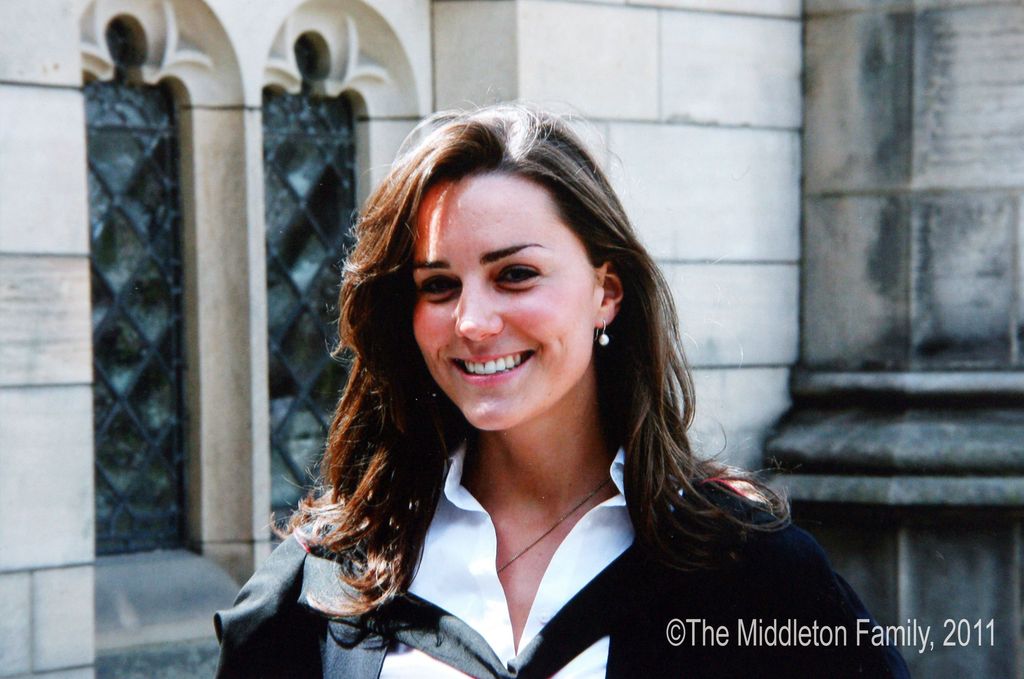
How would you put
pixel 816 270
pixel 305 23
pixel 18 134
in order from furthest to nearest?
1. pixel 816 270
2. pixel 305 23
3. pixel 18 134

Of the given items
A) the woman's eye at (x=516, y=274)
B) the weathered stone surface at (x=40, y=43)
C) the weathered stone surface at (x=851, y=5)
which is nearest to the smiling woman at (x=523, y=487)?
the woman's eye at (x=516, y=274)

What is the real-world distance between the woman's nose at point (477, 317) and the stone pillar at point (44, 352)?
222 centimetres

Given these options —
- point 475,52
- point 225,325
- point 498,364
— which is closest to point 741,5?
point 475,52

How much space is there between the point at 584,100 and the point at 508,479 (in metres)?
2.64

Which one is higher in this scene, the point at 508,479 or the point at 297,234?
the point at 297,234

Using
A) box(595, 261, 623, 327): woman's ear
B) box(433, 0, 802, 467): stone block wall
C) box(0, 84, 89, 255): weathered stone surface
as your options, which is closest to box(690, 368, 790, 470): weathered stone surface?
box(433, 0, 802, 467): stone block wall

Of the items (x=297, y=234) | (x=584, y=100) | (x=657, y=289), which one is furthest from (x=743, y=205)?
(x=657, y=289)

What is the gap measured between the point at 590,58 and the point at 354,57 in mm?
797

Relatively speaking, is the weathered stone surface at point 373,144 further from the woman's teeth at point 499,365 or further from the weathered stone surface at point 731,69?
the woman's teeth at point 499,365

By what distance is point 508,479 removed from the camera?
2434 mm

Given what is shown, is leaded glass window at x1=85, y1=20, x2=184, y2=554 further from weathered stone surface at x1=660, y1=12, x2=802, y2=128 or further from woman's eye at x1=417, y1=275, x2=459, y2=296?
woman's eye at x1=417, y1=275, x2=459, y2=296

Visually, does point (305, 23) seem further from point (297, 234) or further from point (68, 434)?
point (68, 434)

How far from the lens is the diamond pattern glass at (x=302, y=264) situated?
192 inches

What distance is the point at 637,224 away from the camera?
498 centimetres
